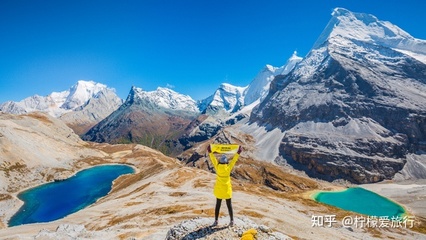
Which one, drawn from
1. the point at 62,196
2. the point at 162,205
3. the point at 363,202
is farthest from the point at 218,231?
the point at 363,202

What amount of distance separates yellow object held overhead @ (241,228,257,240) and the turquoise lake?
384ft

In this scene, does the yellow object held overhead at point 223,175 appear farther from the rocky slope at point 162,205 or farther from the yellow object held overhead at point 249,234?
the rocky slope at point 162,205

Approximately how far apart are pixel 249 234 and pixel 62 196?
131m

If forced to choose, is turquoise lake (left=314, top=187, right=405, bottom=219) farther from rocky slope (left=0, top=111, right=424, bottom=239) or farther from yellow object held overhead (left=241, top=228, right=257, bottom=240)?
yellow object held overhead (left=241, top=228, right=257, bottom=240)

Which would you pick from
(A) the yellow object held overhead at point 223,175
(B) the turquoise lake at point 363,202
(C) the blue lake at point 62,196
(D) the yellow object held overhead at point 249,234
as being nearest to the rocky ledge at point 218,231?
(D) the yellow object held overhead at point 249,234

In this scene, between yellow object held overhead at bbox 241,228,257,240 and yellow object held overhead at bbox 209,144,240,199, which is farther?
yellow object held overhead at bbox 241,228,257,240

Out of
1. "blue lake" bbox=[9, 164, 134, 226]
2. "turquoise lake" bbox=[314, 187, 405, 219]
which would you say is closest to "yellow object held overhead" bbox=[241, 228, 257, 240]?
"blue lake" bbox=[9, 164, 134, 226]

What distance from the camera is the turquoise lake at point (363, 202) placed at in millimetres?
122438

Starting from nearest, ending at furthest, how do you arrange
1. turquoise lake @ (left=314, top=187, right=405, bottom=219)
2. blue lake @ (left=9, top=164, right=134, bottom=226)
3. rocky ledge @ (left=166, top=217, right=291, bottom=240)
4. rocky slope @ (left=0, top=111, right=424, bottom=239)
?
rocky ledge @ (left=166, top=217, right=291, bottom=240)
rocky slope @ (left=0, top=111, right=424, bottom=239)
blue lake @ (left=9, top=164, right=134, bottom=226)
turquoise lake @ (left=314, top=187, right=405, bottom=219)

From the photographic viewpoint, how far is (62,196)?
427 ft

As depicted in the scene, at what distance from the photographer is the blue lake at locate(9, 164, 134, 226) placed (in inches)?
4109

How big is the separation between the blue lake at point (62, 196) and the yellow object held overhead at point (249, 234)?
100m

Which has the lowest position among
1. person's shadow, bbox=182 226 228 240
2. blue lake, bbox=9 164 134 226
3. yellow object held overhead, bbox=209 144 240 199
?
blue lake, bbox=9 164 134 226

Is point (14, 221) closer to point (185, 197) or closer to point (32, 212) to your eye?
point (32, 212)
